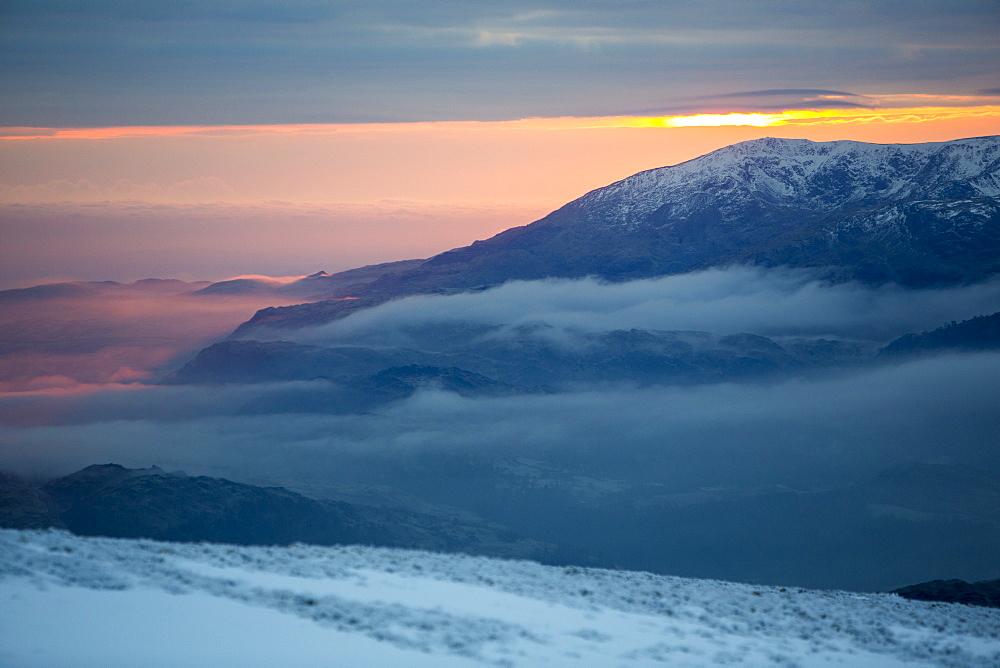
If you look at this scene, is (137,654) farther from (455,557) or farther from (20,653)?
(455,557)

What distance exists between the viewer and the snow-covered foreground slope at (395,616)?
26.9 m

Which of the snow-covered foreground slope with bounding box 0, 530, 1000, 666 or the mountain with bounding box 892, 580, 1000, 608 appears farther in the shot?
the mountain with bounding box 892, 580, 1000, 608

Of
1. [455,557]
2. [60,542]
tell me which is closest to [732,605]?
[455,557]

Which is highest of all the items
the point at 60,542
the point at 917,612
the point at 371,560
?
the point at 60,542

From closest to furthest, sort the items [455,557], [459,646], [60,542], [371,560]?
[459,646] → [60,542] → [371,560] → [455,557]

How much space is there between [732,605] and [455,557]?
14191 millimetres

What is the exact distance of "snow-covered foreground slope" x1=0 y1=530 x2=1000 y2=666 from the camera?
26922mm

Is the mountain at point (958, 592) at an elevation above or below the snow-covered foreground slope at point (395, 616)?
below

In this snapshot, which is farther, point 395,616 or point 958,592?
point 958,592

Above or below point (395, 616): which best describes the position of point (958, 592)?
below

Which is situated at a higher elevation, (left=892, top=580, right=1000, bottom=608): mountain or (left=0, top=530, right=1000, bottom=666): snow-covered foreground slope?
(left=0, top=530, right=1000, bottom=666): snow-covered foreground slope

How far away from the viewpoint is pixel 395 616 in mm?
32250

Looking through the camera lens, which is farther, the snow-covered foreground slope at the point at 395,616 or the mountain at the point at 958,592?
the mountain at the point at 958,592

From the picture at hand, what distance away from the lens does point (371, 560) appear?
42.1m
